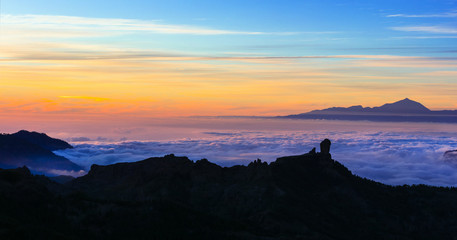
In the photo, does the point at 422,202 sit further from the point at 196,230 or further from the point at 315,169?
the point at 196,230

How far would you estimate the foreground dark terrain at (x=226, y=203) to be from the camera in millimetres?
100750

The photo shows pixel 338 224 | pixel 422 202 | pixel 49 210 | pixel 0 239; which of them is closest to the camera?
pixel 0 239

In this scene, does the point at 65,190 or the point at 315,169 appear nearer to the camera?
the point at 65,190

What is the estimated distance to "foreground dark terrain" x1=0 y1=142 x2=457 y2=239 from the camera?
101m

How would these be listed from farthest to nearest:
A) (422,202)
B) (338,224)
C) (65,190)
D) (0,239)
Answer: (422,202) → (65,190) → (338,224) → (0,239)

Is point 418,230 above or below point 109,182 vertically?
below

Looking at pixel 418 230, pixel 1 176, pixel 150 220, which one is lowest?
pixel 418 230

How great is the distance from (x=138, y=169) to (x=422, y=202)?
84.1m

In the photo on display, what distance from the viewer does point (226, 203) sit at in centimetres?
14775

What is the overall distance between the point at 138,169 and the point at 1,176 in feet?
204

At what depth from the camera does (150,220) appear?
105812 mm

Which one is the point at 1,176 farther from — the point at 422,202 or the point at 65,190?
the point at 422,202

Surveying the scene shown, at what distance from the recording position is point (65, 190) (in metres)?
147

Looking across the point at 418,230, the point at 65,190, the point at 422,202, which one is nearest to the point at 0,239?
the point at 65,190
